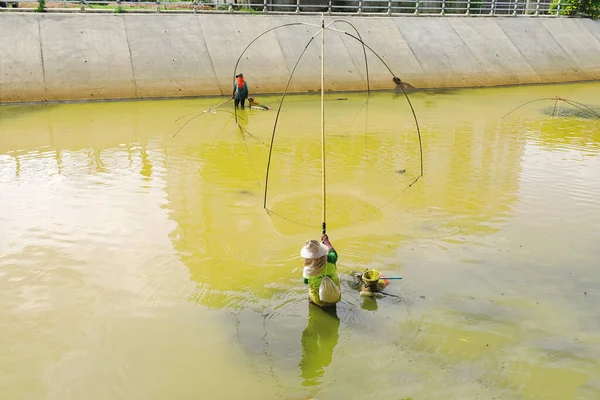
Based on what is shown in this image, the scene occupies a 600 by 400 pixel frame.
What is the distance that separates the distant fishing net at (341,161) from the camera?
8.33 meters

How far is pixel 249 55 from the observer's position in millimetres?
18359

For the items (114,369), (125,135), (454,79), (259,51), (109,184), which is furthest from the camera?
(454,79)

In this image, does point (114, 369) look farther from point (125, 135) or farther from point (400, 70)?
point (400, 70)

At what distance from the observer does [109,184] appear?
9.13 meters

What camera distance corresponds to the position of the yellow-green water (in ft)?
15.4

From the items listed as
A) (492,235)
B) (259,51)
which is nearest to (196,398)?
(492,235)

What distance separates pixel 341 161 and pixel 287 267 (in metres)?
4.70

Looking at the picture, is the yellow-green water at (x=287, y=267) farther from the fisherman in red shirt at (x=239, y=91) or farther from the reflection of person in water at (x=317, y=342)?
the fisherman in red shirt at (x=239, y=91)

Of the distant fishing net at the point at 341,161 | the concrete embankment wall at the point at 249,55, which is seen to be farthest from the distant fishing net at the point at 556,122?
the concrete embankment wall at the point at 249,55

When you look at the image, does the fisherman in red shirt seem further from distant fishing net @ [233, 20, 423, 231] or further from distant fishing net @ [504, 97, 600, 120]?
distant fishing net @ [504, 97, 600, 120]

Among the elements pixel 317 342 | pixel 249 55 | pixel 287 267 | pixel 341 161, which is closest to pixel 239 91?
pixel 249 55

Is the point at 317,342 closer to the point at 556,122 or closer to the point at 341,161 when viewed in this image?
the point at 341,161

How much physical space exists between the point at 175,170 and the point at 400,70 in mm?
12151

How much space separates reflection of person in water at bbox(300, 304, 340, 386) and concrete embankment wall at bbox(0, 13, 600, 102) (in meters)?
12.9
